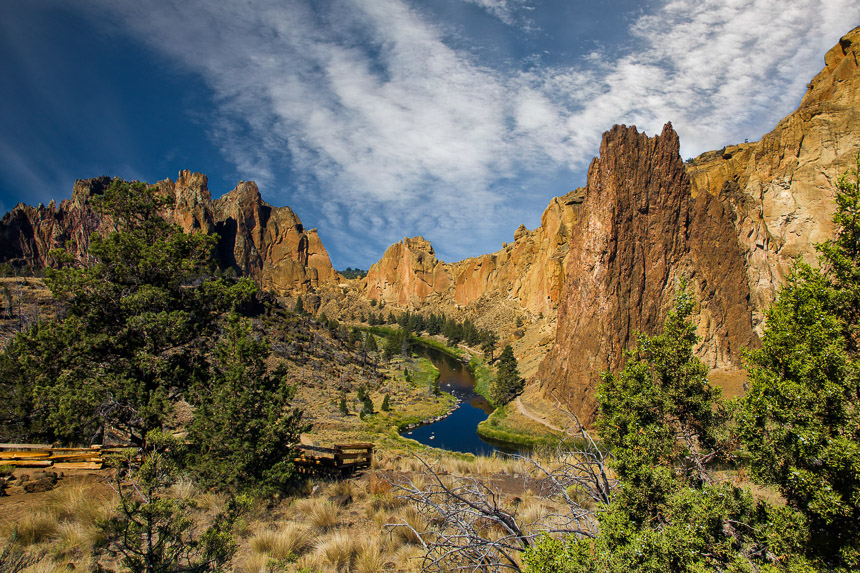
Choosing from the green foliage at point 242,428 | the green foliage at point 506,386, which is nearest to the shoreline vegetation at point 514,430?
the green foliage at point 506,386

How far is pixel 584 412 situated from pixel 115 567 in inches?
1411

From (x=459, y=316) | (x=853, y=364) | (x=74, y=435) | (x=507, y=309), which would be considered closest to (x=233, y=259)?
(x=459, y=316)

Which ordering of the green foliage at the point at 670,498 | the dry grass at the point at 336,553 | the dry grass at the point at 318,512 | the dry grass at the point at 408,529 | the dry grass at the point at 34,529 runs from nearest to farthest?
the green foliage at the point at 670,498 → the dry grass at the point at 34,529 → the dry grass at the point at 336,553 → the dry grass at the point at 408,529 → the dry grass at the point at 318,512

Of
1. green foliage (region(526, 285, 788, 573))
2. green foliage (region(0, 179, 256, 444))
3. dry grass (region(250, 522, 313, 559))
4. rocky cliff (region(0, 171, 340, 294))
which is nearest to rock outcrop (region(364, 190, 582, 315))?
rocky cliff (region(0, 171, 340, 294))

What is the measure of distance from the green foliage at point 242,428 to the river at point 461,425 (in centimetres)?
1203

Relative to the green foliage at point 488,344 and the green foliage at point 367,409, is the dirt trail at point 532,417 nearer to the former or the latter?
the green foliage at point 367,409

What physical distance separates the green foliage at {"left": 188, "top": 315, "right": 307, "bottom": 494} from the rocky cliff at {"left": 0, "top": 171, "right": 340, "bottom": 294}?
132399mm

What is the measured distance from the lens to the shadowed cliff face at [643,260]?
40062mm

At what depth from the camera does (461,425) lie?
41.7 metres

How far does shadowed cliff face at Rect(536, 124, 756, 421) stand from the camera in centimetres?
4006

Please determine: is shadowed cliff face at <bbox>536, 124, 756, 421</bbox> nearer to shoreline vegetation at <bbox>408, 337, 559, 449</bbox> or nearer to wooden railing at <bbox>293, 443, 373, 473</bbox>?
shoreline vegetation at <bbox>408, 337, 559, 449</bbox>

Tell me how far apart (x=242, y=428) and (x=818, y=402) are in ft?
35.9

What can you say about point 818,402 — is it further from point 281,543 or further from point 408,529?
point 281,543

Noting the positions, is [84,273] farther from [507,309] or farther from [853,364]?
[507,309]
